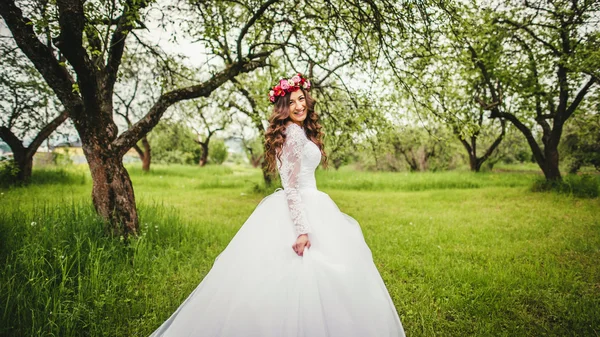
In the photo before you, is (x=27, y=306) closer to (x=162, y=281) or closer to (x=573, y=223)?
(x=162, y=281)

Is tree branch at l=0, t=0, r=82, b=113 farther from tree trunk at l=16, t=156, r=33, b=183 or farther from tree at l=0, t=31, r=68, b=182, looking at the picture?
tree trunk at l=16, t=156, r=33, b=183

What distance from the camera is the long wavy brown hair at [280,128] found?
9.30 feet

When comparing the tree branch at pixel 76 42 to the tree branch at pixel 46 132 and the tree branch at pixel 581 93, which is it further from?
the tree branch at pixel 581 93

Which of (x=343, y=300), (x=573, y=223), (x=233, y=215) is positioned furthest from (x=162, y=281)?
(x=573, y=223)

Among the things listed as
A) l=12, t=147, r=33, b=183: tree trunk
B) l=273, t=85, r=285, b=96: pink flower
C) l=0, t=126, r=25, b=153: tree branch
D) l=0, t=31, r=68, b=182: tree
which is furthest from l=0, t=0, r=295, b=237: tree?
l=12, t=147, r=33, b=183: tree trunk

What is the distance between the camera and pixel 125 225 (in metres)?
4.80

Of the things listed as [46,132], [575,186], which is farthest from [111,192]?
[575,186]

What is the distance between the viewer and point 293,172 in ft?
8.75

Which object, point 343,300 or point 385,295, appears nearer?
point 343,300

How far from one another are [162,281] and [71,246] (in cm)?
134

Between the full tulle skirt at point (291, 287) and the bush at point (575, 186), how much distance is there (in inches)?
424

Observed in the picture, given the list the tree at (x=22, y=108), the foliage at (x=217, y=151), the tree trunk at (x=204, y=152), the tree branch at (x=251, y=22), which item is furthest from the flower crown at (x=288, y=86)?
the foliage at (x=217, y=151)

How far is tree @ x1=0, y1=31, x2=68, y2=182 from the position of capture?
22.4 ft

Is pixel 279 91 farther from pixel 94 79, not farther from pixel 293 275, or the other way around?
pixel 94 79
